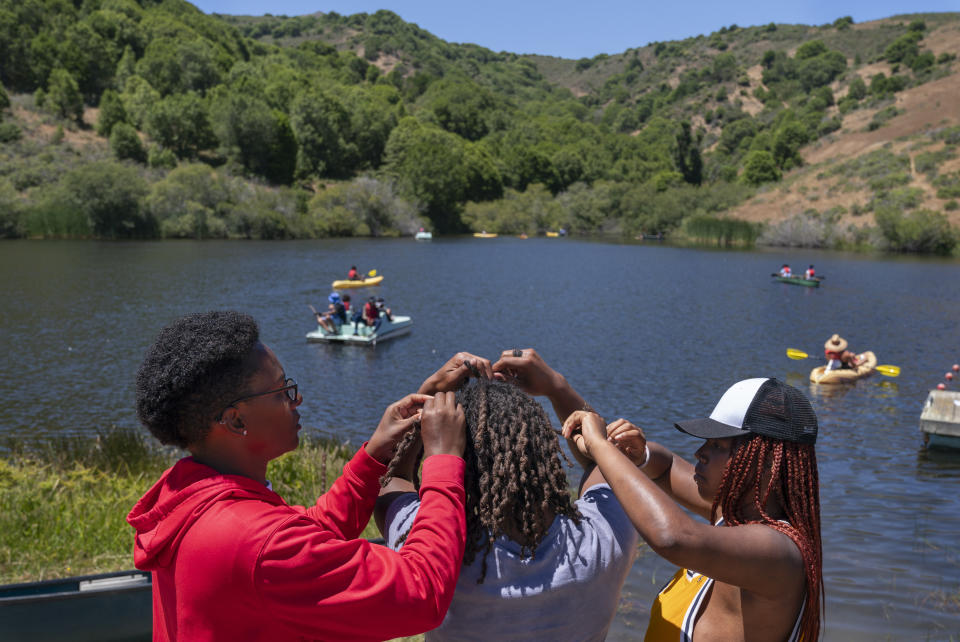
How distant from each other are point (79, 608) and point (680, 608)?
351 centimetres

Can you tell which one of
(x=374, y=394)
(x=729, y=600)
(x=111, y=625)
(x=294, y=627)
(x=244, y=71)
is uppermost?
(x=244, y=71)

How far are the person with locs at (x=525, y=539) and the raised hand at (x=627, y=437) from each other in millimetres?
211

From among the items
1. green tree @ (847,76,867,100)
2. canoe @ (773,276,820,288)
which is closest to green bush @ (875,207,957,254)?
canoe @ (773,276,820,288)

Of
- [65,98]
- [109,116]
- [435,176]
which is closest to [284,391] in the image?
[435,176]

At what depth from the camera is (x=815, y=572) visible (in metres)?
2.26

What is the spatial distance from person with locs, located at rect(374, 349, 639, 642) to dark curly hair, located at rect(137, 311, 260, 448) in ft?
2.06

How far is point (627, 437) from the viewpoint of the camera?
2.49 m

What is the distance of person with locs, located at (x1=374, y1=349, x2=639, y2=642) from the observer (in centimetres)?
210

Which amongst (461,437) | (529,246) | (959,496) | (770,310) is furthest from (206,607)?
(529,246)

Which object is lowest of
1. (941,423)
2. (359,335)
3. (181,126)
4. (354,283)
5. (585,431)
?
(359,335)

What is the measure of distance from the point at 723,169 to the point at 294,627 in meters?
130

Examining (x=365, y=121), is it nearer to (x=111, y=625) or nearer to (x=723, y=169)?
(x=723, y=169)

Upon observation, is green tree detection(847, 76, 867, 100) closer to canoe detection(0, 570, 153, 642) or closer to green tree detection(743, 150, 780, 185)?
green tree detection(743, 150, 780, 185)

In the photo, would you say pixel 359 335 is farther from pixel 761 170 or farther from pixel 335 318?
pixel 761 170
